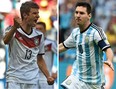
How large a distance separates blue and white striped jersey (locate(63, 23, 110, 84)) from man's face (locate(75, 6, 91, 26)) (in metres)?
0.12

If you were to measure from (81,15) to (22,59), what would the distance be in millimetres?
903

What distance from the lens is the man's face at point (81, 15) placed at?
5969 mm

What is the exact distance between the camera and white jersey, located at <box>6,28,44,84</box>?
19.4 feet

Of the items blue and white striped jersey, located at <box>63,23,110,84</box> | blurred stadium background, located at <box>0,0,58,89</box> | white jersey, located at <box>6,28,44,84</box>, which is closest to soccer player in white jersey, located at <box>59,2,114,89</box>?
blue and white striped jersey, located at <box>63,23,110,84</box>

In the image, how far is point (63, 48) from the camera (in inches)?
257

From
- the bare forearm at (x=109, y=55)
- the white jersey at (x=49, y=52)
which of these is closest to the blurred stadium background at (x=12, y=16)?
the white jersey at (x=49, y=52)

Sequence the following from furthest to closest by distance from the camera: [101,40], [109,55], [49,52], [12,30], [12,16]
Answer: [12,16] < [49,52] < [101,40] < [109,55] < [12,30]

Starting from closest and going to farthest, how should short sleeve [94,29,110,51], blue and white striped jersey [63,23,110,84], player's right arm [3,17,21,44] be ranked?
player's right arm [3,17,21,44], short sleeve [94,29,110,51], blue and white striped jersey [63,23,110,84]

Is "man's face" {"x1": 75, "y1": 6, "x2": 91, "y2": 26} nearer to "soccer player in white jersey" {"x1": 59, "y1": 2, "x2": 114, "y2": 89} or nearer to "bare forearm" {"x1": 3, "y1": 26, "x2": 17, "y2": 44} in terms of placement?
"soccer player in white jersey" {"x1": 59, "y1": 2, "x2": 114, "y2": 89}

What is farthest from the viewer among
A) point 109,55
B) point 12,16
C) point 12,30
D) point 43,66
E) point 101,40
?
point 12,16

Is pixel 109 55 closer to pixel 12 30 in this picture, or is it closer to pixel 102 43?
pixel 102 43

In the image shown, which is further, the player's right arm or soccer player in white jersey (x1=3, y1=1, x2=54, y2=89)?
soccer player in white jersey (x1=3, y1=1, x2=54, y2=89)

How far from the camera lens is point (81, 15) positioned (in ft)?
19.7

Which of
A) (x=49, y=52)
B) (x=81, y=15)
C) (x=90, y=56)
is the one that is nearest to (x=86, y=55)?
(x=90, y=56)
